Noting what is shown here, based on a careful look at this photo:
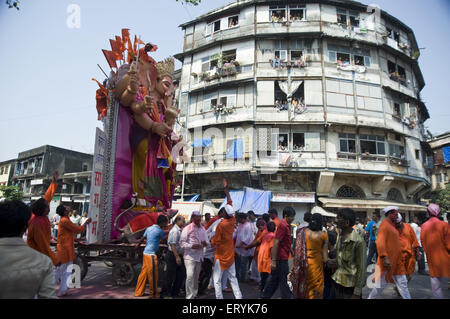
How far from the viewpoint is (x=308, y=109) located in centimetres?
1733

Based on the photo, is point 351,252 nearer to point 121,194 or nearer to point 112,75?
point 121,194

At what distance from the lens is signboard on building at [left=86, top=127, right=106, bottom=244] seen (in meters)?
5.31

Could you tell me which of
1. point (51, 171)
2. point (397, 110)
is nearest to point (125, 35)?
point (397, 110)

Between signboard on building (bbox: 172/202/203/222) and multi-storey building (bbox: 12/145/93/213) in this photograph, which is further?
multi-storey building (bbox: 12/145/93/213)

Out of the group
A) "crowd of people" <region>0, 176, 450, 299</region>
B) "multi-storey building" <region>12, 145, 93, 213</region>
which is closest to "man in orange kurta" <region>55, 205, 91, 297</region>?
"crowd of people" <region>0, 176, 450, 299</region>

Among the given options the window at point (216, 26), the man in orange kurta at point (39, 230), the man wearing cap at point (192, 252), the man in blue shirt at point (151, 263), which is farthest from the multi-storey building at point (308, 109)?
the man in orange kurta at point (39, 230)

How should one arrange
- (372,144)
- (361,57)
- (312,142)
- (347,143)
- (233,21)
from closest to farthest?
(312,142) → (347,143) → (372,144) → (361,57) → (233,21)

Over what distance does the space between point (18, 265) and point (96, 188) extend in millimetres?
3901

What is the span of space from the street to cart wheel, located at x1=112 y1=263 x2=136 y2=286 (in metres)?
0.11

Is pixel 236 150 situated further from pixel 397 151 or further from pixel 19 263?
pixel 19 263

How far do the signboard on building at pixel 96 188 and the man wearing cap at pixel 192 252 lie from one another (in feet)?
6.12

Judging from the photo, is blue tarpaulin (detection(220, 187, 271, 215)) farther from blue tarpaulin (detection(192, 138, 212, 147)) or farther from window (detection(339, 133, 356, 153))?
window (detection(339, 133, 356, 153))

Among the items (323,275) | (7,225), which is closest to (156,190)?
(323,275)
